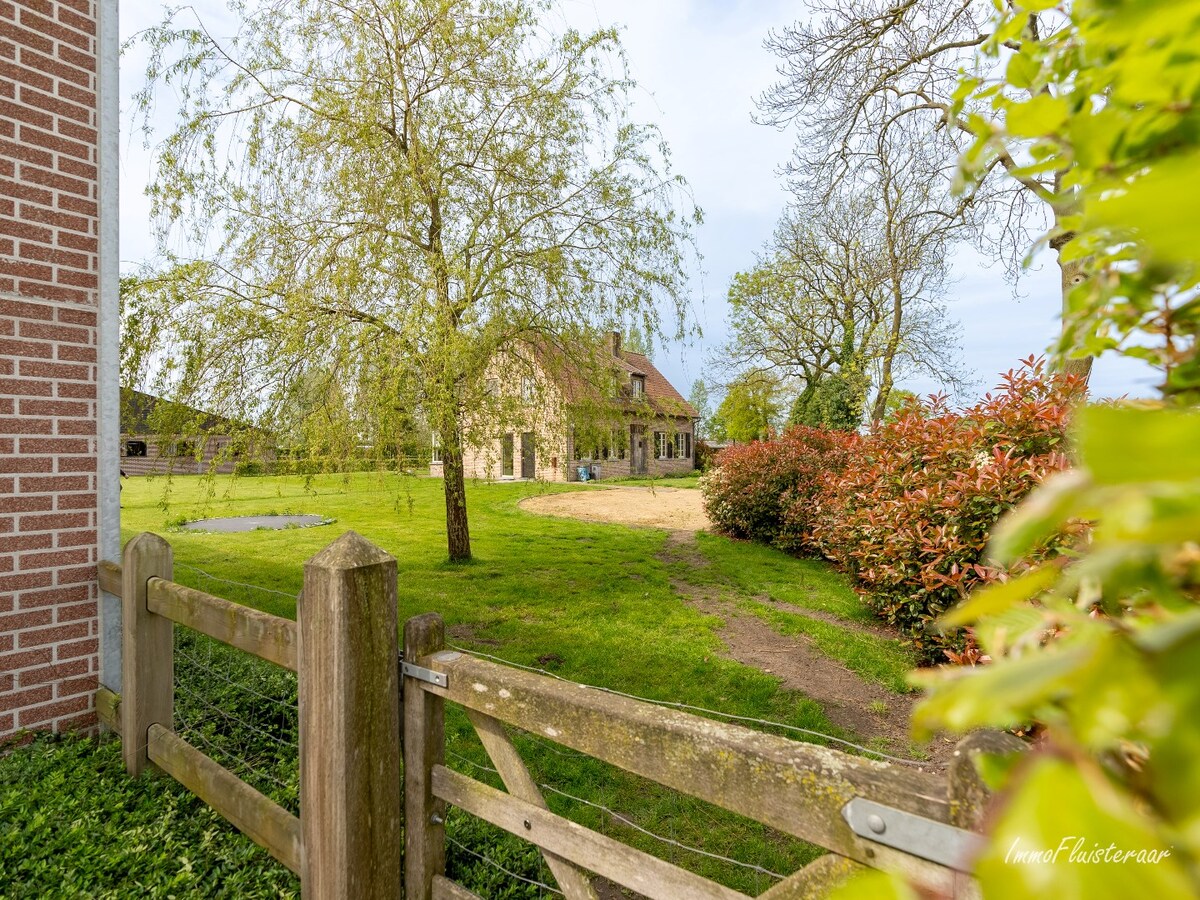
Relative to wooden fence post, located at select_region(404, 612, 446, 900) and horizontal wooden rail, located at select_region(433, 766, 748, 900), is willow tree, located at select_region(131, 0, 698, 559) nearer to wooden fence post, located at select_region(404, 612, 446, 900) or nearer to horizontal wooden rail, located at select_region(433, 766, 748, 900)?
wooden fence post, located at select_region(404, 612, 446, 900)

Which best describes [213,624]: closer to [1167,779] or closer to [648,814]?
[648,814]

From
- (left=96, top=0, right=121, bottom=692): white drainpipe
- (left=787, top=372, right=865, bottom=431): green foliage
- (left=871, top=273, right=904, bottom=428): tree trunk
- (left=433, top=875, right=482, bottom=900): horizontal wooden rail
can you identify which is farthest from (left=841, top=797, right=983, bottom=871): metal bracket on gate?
(left=787, top=372, right=865, bottom=431): green foliage

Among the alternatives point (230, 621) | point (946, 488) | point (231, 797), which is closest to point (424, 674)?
point (230, 621)

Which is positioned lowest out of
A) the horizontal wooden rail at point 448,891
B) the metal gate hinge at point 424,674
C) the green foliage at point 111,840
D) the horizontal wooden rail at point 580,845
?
the green foliage at point 111,840

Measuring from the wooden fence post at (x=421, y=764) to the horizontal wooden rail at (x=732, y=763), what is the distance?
26 centimetres

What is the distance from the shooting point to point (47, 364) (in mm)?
3016

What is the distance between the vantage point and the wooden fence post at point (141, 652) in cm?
282

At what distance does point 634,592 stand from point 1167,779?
25.0ft

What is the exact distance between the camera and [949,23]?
28.2ft

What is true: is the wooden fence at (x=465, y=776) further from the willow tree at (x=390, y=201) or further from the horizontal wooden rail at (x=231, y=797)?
the willow tree at (x=390, y=201)

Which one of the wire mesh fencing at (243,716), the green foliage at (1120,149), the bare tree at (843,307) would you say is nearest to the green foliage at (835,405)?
the bare tree at (843,307)

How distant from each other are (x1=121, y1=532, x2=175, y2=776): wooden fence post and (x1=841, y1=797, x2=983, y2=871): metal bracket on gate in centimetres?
301

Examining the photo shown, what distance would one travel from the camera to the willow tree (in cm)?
614

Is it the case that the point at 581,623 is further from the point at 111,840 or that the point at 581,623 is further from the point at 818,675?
the point at 111,840
